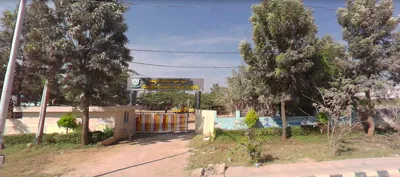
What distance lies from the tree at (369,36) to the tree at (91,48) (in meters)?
11.9

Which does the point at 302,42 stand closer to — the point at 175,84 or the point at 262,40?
the point at 262,40

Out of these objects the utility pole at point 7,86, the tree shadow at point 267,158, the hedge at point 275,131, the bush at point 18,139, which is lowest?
the tree shadow at point 267,158

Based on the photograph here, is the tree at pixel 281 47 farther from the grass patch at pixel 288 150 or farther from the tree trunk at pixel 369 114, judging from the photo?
the tree trunk at pixel 369 114

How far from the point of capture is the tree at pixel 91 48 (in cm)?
959

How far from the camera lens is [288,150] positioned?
9.00m

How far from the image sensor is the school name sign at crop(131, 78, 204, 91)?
51.9 feet

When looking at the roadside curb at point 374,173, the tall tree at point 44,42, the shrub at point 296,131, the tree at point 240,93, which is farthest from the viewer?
the tree at point 240,93

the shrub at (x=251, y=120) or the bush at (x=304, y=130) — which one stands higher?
the shrub at (x=251, y=120)

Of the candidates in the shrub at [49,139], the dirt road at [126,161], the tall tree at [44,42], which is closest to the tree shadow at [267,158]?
the dirt road at [126,161]

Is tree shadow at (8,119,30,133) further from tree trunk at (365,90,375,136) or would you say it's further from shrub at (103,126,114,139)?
tree trunk at (365,90,375,136)

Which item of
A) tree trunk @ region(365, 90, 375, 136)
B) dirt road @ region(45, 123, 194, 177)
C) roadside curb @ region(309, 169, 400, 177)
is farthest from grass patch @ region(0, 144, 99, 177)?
tree trunk @ region(365, 90, 375, 136)

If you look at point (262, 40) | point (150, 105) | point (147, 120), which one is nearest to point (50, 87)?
point (147, 120)

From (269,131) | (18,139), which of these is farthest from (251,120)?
(18,139)

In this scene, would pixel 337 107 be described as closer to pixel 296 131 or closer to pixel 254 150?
pixel 254 150
